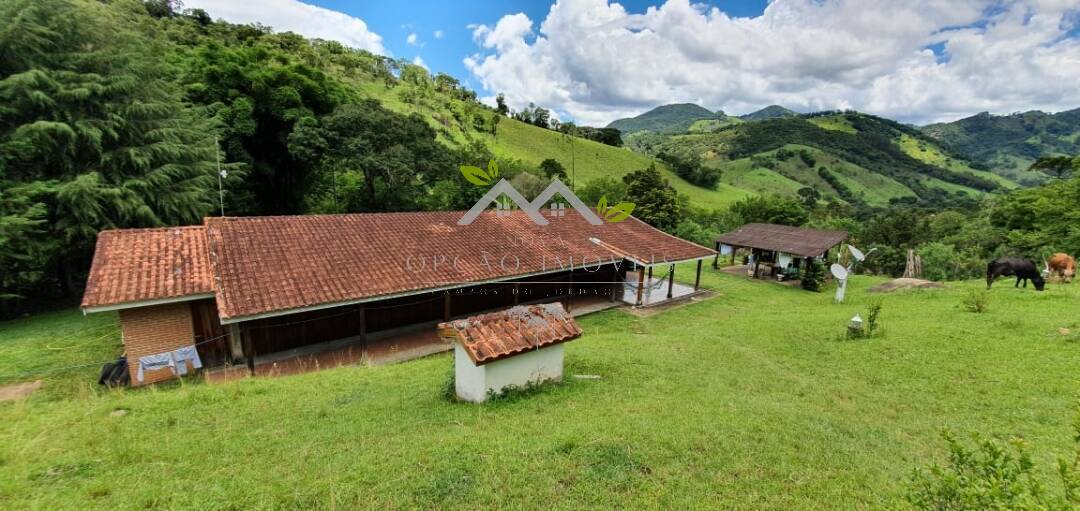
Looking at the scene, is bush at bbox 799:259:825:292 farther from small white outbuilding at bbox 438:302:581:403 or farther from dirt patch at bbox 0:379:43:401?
dirt patch at bbox 0:379:43:401

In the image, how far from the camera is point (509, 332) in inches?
239

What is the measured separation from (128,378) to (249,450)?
6469 millimetres

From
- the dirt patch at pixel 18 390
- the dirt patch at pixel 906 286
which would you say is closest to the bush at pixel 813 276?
the dirt patch at pixel 906 286

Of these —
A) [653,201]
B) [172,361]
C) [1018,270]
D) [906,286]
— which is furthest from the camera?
[653,201]

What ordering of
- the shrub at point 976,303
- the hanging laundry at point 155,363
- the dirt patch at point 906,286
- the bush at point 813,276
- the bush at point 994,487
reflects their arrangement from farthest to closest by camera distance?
1. the bush at point 813,276
2. the dirt patch at point 906,286
3. the shrub at point 976,303
4. the hanging laundry at point 155,363
5. the bush at point 994,487

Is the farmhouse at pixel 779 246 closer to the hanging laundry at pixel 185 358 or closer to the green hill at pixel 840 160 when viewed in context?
the hanging laundry at pixel 185 358

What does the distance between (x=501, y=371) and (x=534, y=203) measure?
1045 cm

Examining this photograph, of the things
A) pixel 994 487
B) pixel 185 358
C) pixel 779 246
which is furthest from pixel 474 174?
pixel 779 246

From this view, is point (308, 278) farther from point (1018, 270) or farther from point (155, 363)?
point (1018, 270)

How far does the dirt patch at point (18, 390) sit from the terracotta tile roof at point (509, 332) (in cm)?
817

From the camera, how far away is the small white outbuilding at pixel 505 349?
18.7ft

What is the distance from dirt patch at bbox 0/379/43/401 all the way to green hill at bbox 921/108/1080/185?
17583cm

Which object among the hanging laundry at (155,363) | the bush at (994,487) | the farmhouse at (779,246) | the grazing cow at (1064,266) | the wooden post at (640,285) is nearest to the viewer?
the bush at (994,487)

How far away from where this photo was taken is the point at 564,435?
4.48m
